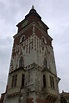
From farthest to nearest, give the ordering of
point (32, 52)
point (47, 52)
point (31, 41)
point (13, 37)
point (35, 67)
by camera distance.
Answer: point (13, 37) < point (47, 52) < point (31, 41) < point (32, 52) < point (35, 67)

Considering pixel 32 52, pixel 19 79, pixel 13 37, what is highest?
pixel 13 37

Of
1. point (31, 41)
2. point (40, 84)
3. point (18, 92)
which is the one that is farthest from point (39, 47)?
point (18, 92)

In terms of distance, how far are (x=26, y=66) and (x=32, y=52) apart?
257cm

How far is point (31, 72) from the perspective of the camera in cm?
1927

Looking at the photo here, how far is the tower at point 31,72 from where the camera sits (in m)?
17.7

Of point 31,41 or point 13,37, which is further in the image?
point 13,37

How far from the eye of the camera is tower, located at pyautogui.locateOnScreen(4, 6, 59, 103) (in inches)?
695

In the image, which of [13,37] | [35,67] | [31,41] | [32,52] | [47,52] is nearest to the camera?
[35,67]

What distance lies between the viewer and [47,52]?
25.1 meters

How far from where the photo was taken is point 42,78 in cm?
1981

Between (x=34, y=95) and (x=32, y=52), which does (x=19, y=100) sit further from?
(x=32, y=52)

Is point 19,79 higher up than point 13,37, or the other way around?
point 13,37

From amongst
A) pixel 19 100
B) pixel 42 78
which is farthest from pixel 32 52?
pixel 19 100

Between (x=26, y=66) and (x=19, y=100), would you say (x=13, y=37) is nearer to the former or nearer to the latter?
(x=26, y=66)
